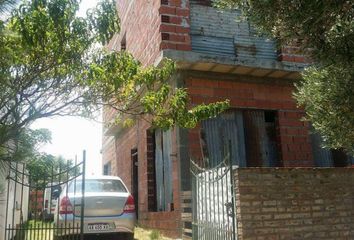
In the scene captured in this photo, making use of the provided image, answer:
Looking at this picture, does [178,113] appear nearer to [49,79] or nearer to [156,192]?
[49,79]

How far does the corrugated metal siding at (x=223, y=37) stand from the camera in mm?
10711

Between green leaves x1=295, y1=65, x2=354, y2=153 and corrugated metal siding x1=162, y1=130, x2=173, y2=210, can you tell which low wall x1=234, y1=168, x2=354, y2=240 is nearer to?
green leaves x1=295, y1=65, x2=354, y2=153

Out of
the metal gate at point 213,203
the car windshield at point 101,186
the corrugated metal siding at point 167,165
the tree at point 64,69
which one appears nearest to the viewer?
the tree at point 64,69

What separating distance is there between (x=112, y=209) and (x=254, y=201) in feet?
10.1

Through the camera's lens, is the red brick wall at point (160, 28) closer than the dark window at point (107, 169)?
Yes

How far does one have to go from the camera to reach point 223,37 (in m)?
11.0

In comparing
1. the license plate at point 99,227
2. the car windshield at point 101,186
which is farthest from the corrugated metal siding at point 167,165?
the license plate at point 99,227

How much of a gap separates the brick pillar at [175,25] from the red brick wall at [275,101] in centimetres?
91

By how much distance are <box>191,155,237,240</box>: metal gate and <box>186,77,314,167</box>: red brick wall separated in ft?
7.98

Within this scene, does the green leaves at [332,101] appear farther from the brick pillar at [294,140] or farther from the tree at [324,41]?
the brick pillar at [294,140]

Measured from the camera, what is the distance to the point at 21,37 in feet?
16.3

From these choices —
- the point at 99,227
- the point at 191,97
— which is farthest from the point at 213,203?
the point at 191,97

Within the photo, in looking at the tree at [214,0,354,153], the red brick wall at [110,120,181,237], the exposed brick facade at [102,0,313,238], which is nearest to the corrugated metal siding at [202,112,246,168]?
the exposed brick facade at [102,0,313,238]

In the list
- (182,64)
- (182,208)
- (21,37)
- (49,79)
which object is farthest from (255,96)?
(21,37)
